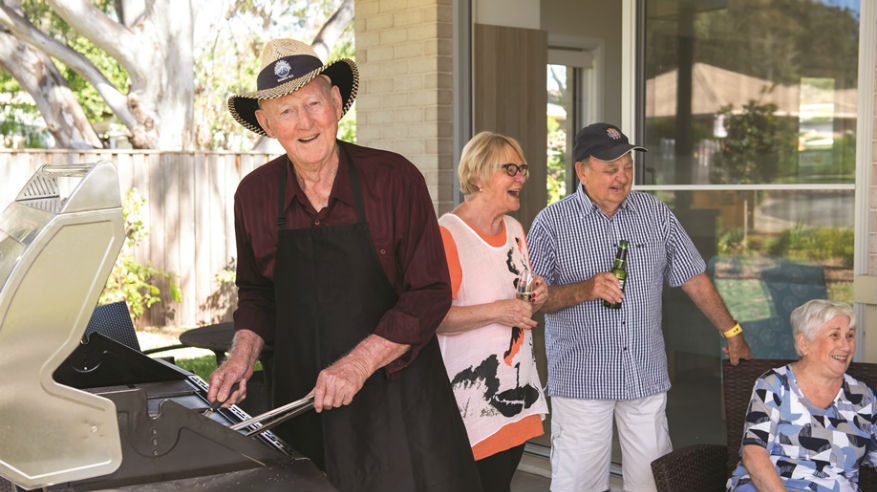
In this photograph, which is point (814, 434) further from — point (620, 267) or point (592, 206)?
point (592, 206)

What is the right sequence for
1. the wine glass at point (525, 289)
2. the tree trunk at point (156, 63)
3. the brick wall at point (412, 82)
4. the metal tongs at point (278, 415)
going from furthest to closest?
1. the tree trunk at point (156, 63)
2. the brick wall at point (412, 82)
3. the wine glass at point (525, 289)
4. the metal tongs at point (278, 415)

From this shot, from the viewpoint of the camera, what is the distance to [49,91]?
13.3 meters

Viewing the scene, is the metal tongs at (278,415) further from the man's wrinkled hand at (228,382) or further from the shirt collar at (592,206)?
the shirt collar at (592,206)

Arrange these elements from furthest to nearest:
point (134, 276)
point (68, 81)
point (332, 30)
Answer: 1. point (68, 81)
2. point (332, 30)
3. point (134, 276)

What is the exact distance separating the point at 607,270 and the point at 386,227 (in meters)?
1.40

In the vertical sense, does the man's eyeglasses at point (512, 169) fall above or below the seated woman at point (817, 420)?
above

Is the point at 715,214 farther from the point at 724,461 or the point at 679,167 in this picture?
the point at 724,461

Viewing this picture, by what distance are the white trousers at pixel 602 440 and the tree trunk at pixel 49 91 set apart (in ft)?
37.1

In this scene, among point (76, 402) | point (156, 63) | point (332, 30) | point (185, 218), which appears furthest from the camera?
point (332, 30)

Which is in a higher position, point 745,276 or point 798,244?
point 798,244

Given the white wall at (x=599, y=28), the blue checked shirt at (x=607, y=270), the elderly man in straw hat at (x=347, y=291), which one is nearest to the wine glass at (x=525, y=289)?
the blue checked shirt at (x=607, y=270)

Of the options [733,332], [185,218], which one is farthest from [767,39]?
[185,218]

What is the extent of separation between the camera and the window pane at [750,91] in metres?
4.88

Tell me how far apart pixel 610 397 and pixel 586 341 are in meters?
0.23
